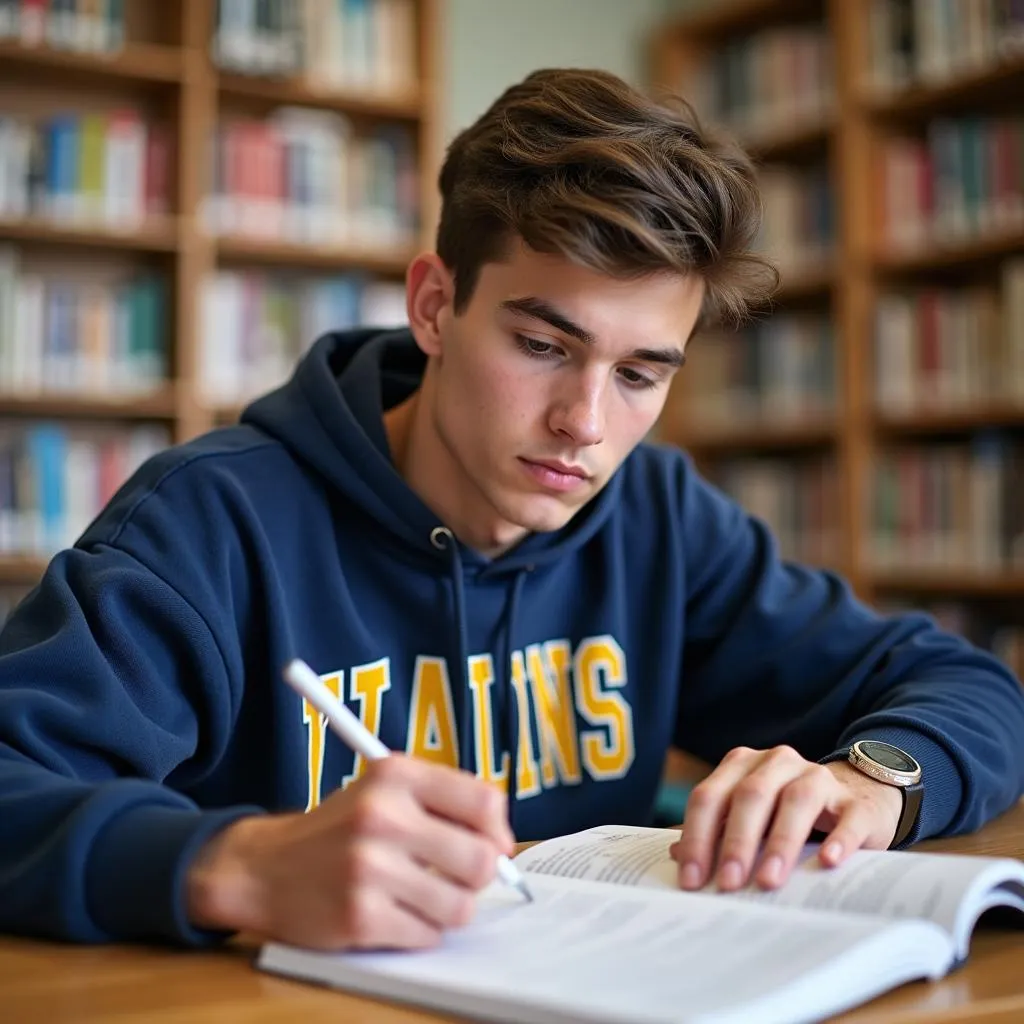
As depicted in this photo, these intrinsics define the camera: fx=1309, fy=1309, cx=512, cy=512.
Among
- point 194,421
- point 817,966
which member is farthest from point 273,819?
point 194,421

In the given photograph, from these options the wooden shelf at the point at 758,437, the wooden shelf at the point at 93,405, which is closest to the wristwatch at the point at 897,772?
the wooden shelf at the point at 93,405

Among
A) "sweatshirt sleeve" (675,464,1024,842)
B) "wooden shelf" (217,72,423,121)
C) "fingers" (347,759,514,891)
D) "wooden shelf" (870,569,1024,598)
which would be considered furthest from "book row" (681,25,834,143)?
"fingers" (347,759,514,891)

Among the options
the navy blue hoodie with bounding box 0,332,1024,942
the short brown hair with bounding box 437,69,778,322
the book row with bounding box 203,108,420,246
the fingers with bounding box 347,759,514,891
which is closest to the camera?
the fingers with bounding box 347,759,514,891

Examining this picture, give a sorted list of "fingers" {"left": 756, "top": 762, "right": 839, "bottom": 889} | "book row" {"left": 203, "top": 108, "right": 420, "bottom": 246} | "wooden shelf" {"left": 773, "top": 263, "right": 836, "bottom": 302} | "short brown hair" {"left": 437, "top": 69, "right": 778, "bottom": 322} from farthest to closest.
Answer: "wooden shelf" {"left": 773, "top": 263, "right": 836, "bottom": 302}
"book row" {"left": 203, "top": 108, "right": 420, "bottom": 246}
"short brown hair" {"left": 437, "top": 69, "right": 778, "bottom": 322}
"fingers" {"left": 756, "top": 762, "right": 839, "bottom": 889}

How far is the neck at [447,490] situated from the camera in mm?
1387

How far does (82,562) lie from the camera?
Result: 41.3 inches

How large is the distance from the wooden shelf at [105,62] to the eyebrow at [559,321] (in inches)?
96.3

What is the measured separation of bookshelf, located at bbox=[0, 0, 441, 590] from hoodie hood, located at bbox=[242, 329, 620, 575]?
2.01 metres

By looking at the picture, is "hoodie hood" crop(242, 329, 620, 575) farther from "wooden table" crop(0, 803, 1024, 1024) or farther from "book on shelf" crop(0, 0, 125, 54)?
"book on shelf" crop(0, 0, 125, 54)

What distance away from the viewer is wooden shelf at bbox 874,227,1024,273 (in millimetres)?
3264

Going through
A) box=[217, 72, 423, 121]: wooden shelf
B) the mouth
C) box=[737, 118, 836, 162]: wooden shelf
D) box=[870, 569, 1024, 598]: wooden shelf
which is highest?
box=[217, 72, 423, 121]: wooden shelf

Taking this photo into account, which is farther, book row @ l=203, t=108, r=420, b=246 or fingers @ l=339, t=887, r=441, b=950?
book row @ l=203, t=108, r=420, b=246

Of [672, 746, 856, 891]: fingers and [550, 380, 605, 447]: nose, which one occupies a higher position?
[550, 380, 605, 447]: nose

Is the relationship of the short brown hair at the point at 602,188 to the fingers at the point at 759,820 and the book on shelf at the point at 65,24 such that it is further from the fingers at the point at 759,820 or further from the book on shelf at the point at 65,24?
the book on shelf at the point at 65,24
